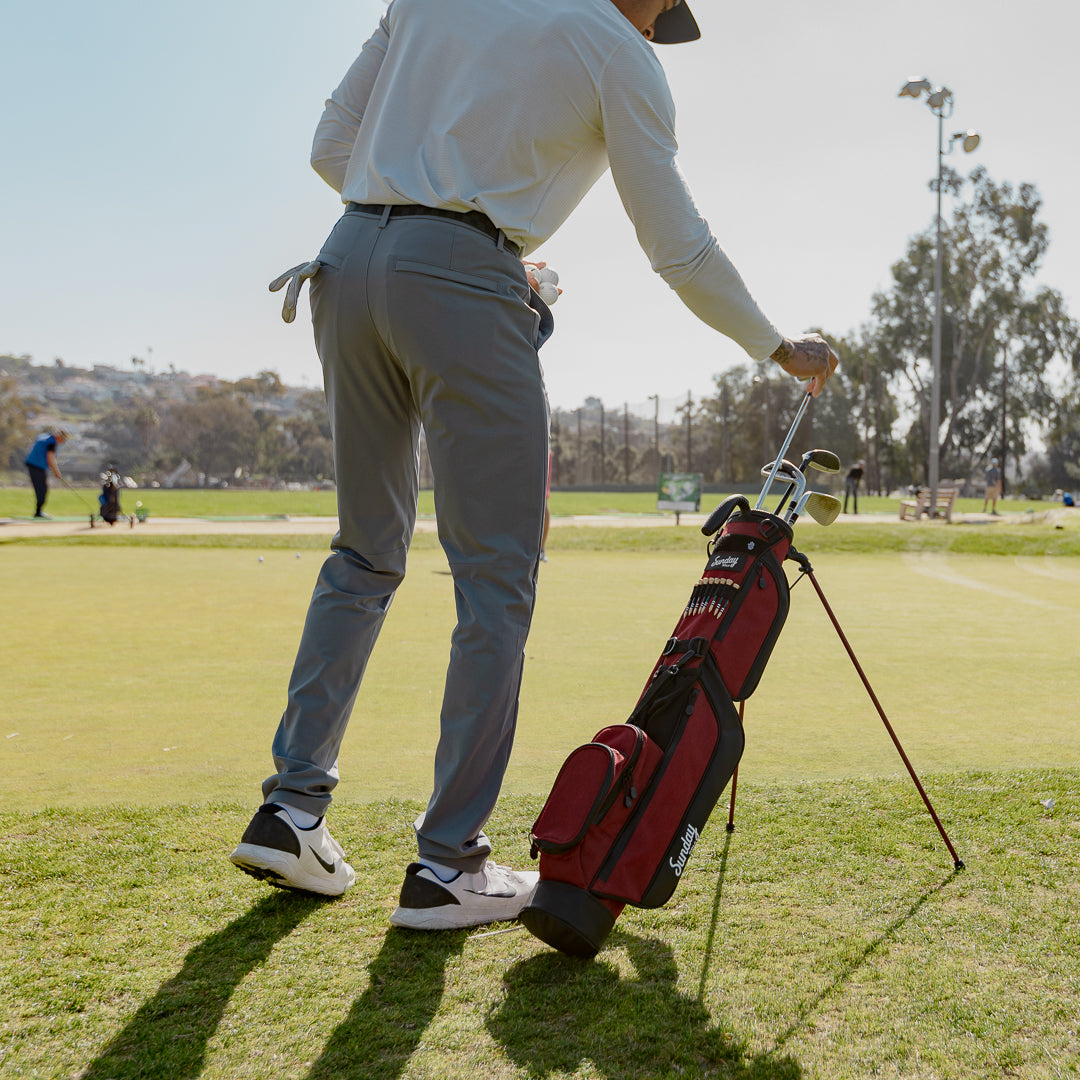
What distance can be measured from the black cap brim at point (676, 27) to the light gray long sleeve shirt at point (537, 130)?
0.40m

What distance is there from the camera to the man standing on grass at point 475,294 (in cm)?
200

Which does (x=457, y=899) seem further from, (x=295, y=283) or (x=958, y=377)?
(x=958, y=377)

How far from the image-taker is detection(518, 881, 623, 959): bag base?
5.76ft

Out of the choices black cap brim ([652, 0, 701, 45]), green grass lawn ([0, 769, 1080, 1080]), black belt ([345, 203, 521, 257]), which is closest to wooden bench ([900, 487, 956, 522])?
black cap brim ([652, 0, 701, 45])

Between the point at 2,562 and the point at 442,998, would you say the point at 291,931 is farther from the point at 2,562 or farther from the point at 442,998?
the point at 2,562

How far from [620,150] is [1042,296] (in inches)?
2292

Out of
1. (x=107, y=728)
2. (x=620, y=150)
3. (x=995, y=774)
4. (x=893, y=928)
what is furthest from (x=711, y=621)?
(x=107, y=728)

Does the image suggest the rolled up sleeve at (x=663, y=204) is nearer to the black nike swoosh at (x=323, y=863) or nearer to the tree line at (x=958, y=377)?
the black nike swoosh at (x=323, y=863)

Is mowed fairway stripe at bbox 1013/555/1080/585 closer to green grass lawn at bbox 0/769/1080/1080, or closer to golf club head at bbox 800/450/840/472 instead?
golf club head at bbox 800/450/840/472

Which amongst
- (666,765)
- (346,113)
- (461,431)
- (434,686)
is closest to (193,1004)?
(666,765)

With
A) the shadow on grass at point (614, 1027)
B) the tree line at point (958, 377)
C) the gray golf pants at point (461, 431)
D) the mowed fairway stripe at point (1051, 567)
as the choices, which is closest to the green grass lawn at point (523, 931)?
the shadow on grass at point (614, 1027)

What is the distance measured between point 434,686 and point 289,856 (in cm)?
217

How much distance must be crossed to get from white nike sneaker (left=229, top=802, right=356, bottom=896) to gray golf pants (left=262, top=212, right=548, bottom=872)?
Result: 86 millimetres

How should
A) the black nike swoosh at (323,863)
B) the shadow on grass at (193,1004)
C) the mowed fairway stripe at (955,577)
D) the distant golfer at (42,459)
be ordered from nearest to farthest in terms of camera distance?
the shadow on grass at (193,1004) < the black nike swoosh at (323,863) < the mowed fairway stripe at (955,577) < the distant golfer at (42,459)
